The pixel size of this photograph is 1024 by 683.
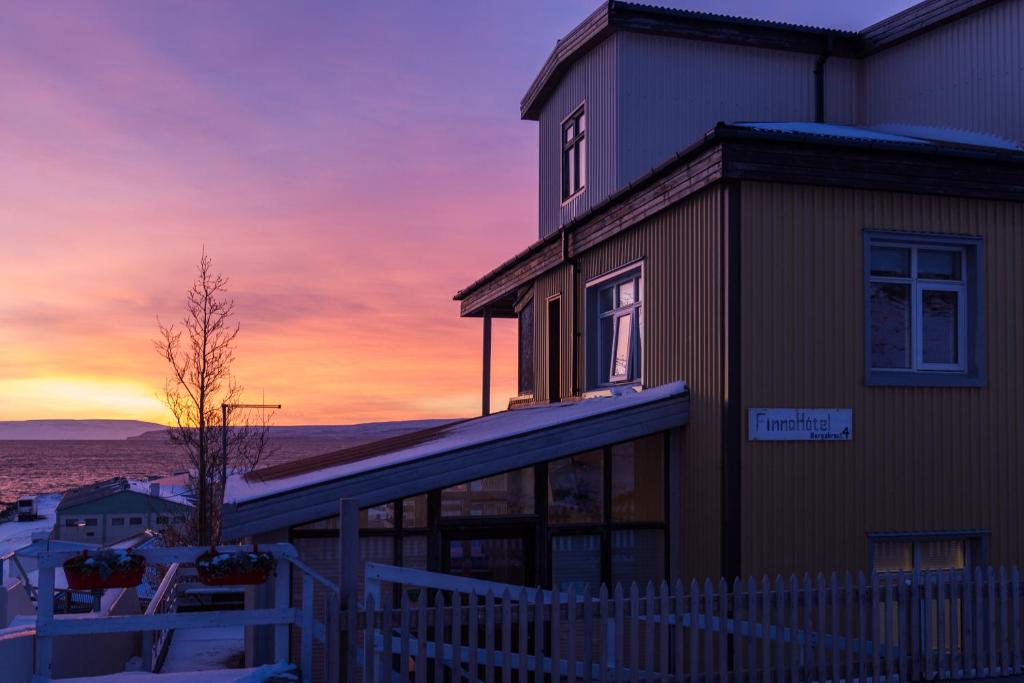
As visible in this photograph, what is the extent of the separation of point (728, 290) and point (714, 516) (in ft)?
8.45

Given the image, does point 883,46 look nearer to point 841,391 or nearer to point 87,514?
point 841,391

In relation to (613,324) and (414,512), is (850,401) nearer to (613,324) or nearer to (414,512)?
(613,324)

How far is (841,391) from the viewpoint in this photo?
11.0 m

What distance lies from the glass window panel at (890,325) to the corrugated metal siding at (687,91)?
558 centimetres

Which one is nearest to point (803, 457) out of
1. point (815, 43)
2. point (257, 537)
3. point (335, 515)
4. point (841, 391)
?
point (841, 391)

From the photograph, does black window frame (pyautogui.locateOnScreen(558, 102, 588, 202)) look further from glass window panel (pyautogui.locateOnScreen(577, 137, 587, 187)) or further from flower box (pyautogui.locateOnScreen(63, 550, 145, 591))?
flower box (pyautogui.locateOnScreen(63, 550, 145, 591))

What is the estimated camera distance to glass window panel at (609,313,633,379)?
45.1 ft

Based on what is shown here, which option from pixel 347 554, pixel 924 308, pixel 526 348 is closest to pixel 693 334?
pixel 924 308

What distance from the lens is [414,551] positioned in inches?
421

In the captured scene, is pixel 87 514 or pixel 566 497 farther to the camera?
pixel 87 514

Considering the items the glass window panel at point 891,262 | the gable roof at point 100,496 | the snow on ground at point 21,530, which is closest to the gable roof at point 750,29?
the glass window panel at point 891,262

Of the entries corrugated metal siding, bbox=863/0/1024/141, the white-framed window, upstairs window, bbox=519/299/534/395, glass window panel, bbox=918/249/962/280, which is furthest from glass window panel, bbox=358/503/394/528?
corrugated metal siding, bbox=863/0/1024/141

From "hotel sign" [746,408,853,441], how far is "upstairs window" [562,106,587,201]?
7751 millimetres

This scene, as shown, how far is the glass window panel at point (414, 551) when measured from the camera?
10.7 meters
